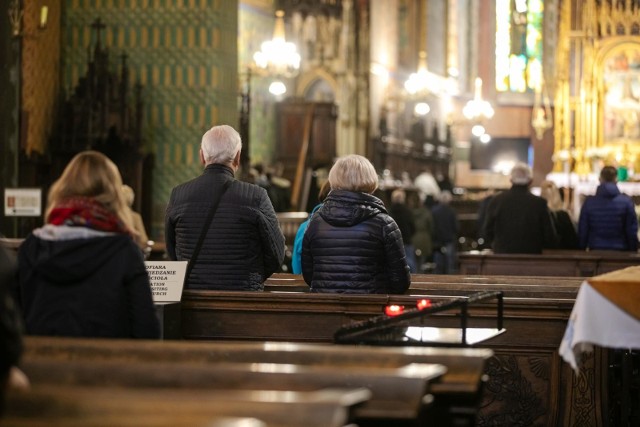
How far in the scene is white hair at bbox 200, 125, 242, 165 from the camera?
26.0ft

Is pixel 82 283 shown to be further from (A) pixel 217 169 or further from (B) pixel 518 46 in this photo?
(B) pixel 518 46

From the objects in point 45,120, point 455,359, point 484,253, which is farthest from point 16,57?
point 455,359

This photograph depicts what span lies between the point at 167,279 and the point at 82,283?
7.57ft

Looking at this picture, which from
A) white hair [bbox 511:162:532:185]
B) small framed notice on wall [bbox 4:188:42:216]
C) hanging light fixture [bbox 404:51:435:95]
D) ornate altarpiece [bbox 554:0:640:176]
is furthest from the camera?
ornate altarpiece [bbox 554:0:640:176]

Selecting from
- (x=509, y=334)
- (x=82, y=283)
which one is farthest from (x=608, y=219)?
(x=82, y=283)

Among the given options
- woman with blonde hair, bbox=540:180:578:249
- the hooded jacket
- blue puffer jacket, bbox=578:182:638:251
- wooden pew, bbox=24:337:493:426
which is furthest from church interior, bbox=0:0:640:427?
woman with blonde hair, bbox=540:180:578:249

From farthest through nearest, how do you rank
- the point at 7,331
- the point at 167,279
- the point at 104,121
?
the point at 104,121
the point at 167,279
the point at 7,331

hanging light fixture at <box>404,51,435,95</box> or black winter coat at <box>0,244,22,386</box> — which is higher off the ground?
hanging light fixture at <box>404,51,435,95</box>

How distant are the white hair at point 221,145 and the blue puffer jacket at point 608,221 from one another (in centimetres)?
679

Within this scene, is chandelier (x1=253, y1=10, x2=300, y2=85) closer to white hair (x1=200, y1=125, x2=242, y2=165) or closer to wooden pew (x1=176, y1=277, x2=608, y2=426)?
white hair (x1=200, y1=125, x2=242, y2=165)

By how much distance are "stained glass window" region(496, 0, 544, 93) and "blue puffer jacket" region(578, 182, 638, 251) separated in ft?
90.0

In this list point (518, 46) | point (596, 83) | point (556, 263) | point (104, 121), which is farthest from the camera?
point (518, 46)

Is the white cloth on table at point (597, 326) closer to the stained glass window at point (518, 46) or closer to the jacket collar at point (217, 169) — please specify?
the jacket collar at point (217, 169)

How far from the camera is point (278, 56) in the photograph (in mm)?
21281
